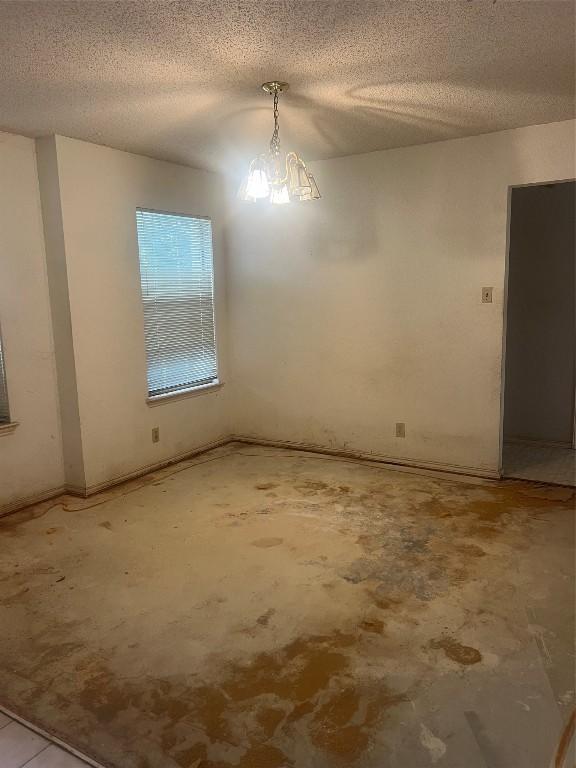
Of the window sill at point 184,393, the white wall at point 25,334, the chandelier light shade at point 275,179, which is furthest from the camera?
the window sill at point 184,393

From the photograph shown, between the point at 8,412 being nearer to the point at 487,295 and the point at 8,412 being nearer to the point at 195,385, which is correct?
the point at 195,385

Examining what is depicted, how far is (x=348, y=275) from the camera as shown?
4.73 metres

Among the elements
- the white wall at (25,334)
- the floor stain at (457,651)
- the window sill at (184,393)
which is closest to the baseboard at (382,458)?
the window sill at (184,393)

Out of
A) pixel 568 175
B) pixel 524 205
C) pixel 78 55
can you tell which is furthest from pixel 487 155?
pixel 78 55

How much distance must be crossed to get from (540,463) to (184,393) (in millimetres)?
3047

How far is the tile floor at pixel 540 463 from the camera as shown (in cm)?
427

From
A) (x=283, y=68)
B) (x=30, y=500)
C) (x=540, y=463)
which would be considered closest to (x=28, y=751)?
(x=30, y=500)

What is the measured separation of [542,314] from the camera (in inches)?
198

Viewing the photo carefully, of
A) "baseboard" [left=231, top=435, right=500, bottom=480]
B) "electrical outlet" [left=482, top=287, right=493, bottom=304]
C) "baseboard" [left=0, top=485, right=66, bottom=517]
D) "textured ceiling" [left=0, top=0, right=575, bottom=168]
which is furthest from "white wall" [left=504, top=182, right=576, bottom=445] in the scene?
"baseboard" [left=0, top=485, right=66, bottom=517]

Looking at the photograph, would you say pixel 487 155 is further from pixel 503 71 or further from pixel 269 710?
pixel 269 710

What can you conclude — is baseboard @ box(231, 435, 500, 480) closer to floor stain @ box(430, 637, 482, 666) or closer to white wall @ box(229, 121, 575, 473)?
white wall @ box(229, 121, 575, 473)

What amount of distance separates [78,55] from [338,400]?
325 cm

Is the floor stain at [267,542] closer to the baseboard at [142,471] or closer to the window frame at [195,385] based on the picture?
the baseboard at [142,471]

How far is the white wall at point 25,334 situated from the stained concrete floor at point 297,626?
0.96 feet
